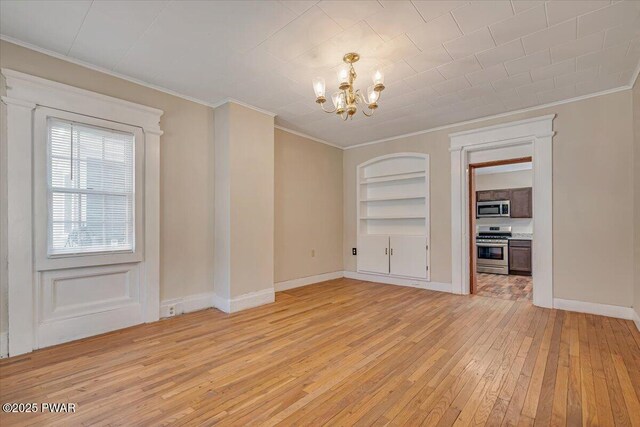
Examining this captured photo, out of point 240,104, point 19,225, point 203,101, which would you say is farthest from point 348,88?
point 19,225

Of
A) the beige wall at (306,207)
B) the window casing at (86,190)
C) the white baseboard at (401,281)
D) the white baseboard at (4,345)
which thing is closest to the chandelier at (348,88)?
the window casing at (86,190)

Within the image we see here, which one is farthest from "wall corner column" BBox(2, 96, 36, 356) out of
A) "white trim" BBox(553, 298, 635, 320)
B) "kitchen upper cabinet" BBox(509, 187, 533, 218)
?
"kitchen upper cabinet" BBox(509, 187, 533, 218)

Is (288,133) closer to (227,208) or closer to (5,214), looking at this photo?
(227,208)

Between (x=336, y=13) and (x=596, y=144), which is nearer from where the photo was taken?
(x=336, y=13)

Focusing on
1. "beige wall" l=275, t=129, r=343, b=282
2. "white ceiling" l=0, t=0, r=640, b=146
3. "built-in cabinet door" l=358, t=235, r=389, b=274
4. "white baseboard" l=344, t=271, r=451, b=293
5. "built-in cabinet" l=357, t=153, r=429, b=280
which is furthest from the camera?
"built-in cabinet door" l=358, t=235, r=389, b=274

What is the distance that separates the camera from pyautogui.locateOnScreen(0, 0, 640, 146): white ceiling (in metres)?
2.24

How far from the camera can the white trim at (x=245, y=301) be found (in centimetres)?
388

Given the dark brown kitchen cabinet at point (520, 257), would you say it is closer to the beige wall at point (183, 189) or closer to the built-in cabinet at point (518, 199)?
the built-in cabinet at point (518, 199)

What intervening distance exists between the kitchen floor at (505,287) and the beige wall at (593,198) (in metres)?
0.83

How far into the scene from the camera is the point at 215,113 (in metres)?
4.15

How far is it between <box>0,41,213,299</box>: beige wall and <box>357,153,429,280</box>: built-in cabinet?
123 inches

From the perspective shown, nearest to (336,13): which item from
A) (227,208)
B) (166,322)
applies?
(227,208)

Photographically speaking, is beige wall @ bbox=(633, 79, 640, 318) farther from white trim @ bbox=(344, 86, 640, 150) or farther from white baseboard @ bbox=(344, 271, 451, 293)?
white baseboard @ bbox=(344, 271, 451, 293)

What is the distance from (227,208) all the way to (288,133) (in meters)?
2.00
